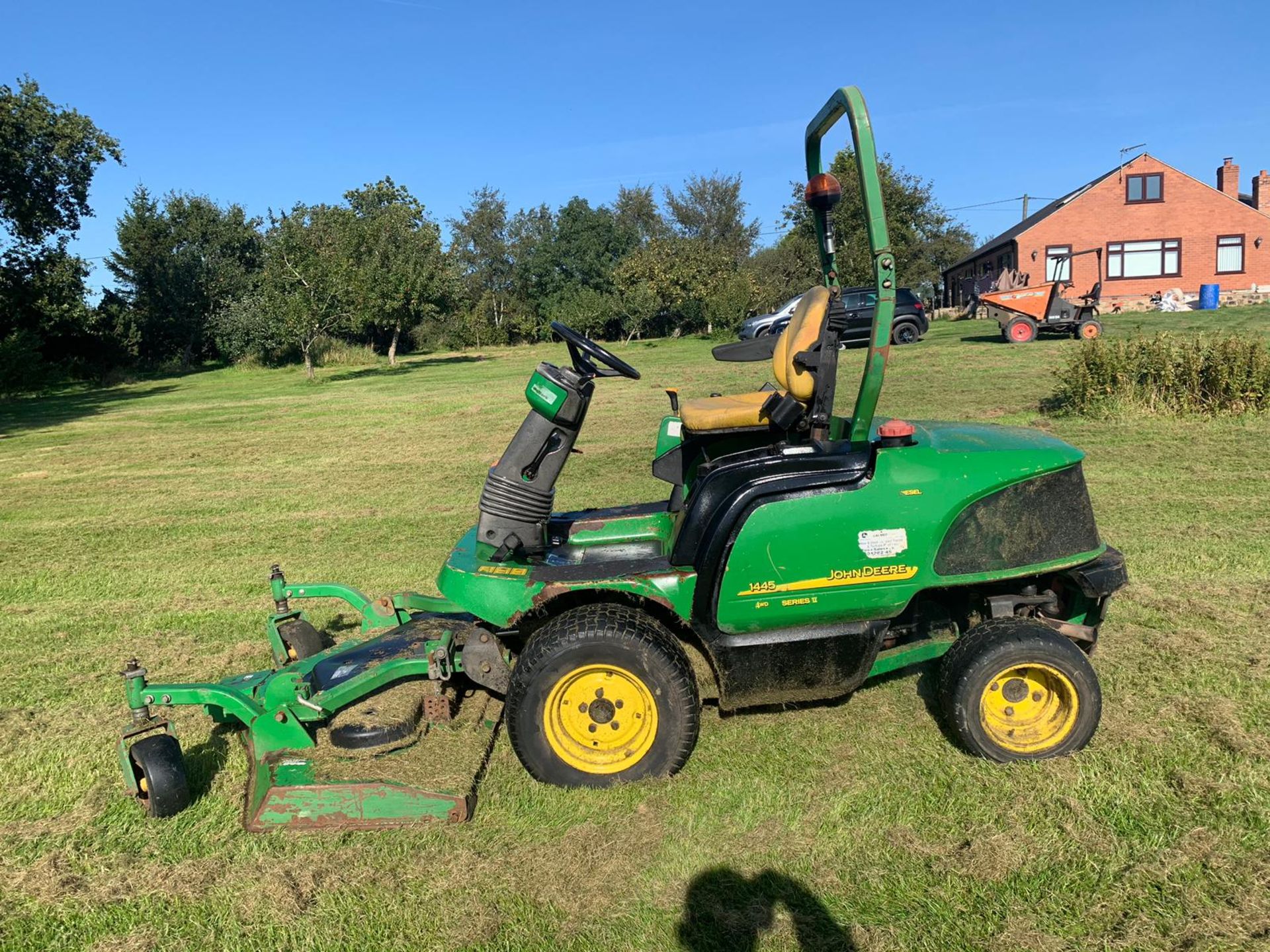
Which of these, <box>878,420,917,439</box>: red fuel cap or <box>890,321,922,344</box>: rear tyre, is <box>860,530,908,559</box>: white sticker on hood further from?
<box>890,321,922,344</box>: rear tyre

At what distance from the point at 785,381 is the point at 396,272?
95.7ft

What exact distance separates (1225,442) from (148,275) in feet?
133

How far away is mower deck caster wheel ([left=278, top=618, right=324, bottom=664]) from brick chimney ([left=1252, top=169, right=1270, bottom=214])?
45749 mm

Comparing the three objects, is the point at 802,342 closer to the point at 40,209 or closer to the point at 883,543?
the point at 883,543

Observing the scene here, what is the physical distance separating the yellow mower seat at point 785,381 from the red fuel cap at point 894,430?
12.9 inches

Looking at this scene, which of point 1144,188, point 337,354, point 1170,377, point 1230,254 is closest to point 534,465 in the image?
point 1170,377

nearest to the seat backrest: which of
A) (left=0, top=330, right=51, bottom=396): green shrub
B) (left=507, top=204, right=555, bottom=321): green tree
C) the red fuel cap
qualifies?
the red fuel cap

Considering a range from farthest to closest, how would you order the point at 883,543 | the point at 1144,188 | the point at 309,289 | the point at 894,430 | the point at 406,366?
the point at 1144,188
the point at 406,366
the point at 309,289
the point at 894,430
the point at 883,543

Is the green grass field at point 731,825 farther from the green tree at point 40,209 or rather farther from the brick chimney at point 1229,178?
the brick chimney at point 1229,178

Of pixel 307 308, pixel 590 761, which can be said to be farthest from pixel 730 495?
pixel 307 308

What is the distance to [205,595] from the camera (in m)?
6.99

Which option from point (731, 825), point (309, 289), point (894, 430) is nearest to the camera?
point (731, 825)

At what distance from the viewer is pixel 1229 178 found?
40906 millimetres

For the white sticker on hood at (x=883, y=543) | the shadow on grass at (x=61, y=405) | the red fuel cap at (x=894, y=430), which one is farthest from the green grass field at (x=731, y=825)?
the shadow on grass at (x=61, y=405)
